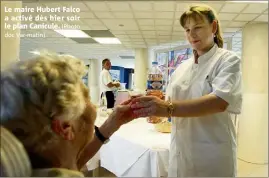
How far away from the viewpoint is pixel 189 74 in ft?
2.56

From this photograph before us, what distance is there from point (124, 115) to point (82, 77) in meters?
0.26

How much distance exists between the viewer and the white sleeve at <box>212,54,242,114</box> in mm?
654

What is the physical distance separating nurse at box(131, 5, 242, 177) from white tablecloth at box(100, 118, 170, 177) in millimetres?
139

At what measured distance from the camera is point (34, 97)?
441mm

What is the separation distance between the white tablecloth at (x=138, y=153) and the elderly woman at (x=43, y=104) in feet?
1.58

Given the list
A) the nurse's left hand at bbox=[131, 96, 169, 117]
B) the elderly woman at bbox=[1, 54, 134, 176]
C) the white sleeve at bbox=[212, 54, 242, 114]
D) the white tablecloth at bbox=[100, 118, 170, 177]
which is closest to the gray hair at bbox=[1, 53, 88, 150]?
the elderly woman at bbox=[1, 54, 134, 176]

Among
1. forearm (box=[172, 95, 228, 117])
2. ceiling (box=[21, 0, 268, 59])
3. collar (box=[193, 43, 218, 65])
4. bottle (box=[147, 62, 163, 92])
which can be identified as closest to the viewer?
forearm (box=[172, 95, 228, 117])

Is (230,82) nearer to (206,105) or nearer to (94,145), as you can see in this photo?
(206,105)

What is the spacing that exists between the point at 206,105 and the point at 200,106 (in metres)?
0.02

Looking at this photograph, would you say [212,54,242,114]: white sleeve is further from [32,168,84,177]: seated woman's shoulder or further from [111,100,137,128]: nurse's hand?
[32,168,84,177]: seated woman's shoulder

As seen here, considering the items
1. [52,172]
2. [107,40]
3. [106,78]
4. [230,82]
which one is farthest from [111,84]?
[52,172]

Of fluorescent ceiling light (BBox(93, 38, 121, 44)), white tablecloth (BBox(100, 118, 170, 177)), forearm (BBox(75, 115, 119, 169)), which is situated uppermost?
fluorescent ceiling light (BBox(93, 38, 121, 44))

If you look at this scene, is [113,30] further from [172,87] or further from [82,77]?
[82,77]

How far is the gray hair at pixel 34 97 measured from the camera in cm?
44
